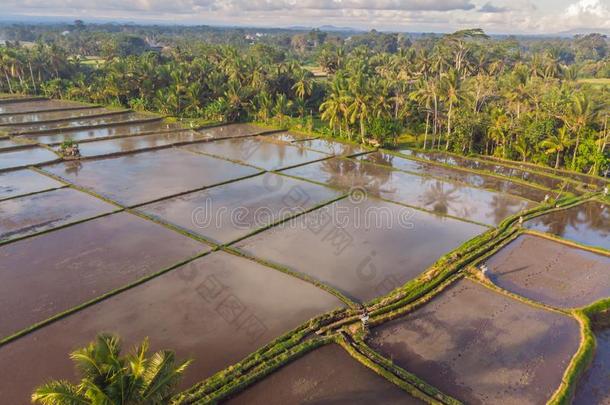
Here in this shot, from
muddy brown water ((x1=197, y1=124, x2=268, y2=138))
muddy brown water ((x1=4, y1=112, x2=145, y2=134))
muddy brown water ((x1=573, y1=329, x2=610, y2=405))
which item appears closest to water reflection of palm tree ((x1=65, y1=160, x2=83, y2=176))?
muddy brown water ((x1=4, y1=112, x2=145, y2=134))

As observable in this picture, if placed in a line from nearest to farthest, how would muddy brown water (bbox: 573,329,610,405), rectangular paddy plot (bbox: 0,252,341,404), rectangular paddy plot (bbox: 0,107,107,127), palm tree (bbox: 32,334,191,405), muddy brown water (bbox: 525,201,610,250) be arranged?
palm tree (bbox: 32,334,191,405)
muddy brown water (bbox: 573,329,610,405)
rectangular paddy plot (bbox: 0,252,341,404)
muddy brown water (bbox: 525,201,610,250)
rectangular paddy plot (bbox: 0,107,107,127)

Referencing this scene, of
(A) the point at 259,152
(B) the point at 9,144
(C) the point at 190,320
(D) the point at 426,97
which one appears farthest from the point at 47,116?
(C) the point at 190,320

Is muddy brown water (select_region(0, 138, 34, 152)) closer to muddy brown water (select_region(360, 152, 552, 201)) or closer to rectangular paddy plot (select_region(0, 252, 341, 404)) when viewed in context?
rectangular paddy plot (select_region(0, 252, 341, 404))

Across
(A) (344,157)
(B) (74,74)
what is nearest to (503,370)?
(A) (344,157)

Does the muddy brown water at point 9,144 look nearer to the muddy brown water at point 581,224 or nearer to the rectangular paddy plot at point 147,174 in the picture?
A: the rectangular paddy plot at point 147,174

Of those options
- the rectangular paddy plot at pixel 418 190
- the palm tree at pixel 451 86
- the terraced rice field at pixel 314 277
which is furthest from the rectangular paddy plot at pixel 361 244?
the palm tree at pixel 451 86

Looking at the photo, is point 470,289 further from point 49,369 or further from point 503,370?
point 49,369
